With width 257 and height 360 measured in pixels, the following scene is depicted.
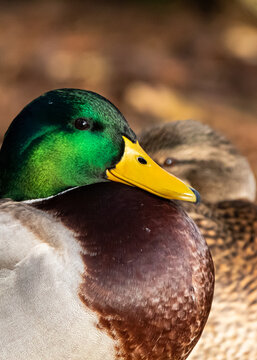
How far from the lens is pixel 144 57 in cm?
724

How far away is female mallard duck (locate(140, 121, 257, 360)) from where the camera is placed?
3.14 meters

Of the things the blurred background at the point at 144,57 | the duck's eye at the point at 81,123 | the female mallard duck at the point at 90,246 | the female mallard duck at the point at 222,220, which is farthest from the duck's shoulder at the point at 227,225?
the blurred background at the point at 144,57

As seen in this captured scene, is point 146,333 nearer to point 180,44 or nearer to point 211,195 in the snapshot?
point 211,195

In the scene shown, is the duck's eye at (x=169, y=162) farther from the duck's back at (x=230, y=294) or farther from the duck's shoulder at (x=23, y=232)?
the duck's shoulder at (x=23, y=232)

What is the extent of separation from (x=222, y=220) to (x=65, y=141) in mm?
1200

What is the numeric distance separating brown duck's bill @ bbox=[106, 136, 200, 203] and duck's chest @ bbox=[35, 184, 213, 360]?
0.04m

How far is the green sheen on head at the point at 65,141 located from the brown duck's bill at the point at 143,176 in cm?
3

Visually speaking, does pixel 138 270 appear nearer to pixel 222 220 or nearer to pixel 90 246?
pixel 90 246

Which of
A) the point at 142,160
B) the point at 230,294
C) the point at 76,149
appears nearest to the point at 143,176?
the point at 142,160

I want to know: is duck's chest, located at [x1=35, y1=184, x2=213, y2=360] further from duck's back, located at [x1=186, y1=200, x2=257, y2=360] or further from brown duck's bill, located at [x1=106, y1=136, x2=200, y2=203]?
duck's back, located at [x1=186, y1=200, x2=257, y2=360]

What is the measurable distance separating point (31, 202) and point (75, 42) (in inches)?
208

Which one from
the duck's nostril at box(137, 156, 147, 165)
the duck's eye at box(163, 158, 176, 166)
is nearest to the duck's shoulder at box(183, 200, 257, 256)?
the duck's eye at box(163, 158, 176, 166)

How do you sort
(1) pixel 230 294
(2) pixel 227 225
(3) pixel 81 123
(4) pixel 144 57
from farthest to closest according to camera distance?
1. (4) pixel 144 57
2. (2) pixel 227 225
3. (1) pixel 230 294
4. (3) pixel 81 123

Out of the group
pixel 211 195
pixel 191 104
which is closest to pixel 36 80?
pixel 191 104
